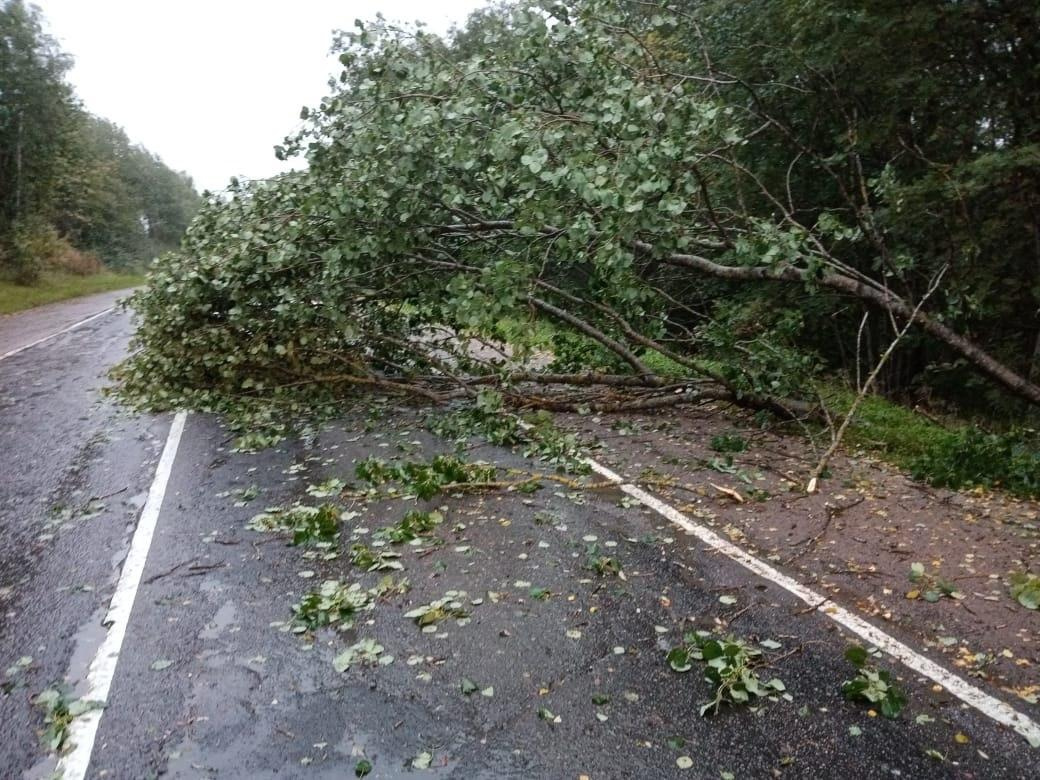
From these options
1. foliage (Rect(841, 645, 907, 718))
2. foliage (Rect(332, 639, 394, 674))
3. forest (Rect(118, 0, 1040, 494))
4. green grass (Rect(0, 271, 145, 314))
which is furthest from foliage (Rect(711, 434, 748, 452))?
green grass (Rect(0, 271, 145, 314))

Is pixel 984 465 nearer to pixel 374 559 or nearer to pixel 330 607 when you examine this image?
pixel 374 559

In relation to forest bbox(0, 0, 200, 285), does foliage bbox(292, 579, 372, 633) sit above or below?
below

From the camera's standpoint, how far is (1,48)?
31.0 metres

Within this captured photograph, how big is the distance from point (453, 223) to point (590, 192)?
10.6ft

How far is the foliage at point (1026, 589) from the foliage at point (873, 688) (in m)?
1.31

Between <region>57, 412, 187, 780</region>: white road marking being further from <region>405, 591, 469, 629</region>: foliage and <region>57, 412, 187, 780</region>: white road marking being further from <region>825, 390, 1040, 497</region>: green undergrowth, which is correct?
<region>825, 390, 1040, 497</region>: green undergrowth

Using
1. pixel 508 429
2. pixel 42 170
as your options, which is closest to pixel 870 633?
pixel 508 429

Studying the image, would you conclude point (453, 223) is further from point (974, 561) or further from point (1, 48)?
point (1, 48)

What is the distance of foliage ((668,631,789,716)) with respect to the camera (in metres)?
3.63

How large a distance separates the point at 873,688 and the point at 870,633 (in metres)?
0.67

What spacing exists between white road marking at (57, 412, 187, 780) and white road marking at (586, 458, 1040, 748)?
344 cm

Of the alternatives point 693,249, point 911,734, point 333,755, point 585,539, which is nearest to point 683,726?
point 911,734

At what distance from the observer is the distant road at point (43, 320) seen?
16750mm

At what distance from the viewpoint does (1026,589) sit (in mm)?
4680
